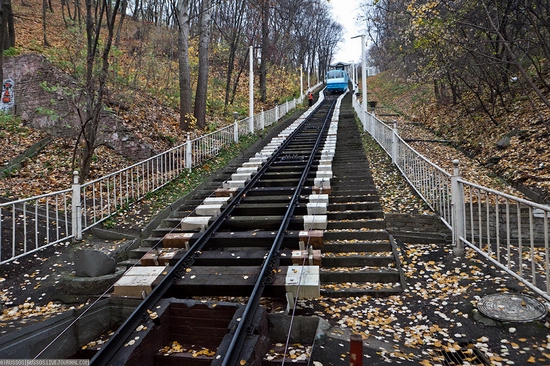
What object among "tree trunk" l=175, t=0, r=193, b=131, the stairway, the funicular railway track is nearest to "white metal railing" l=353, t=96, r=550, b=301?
the stairway

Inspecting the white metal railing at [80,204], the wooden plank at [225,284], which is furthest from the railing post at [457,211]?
the white metal railing at [80,204]

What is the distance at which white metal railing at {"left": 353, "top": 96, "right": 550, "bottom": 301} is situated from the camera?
4.61 meters

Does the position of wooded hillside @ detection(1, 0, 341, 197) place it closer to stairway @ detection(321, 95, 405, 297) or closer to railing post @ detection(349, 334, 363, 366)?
stairway @ detection(321, 95, 405, 297)

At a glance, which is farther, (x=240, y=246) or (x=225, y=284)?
(x=240, y=246)

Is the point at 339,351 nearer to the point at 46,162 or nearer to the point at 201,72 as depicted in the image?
the point at 46,162

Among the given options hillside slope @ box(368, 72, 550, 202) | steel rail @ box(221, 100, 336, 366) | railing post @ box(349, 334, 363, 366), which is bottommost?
steel rail @ box(221, 100, 336, 366)

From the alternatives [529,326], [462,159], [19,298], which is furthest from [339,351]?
[462,159]

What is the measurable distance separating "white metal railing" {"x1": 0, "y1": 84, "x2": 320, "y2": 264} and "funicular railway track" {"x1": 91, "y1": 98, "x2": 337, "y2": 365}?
1.59 meters

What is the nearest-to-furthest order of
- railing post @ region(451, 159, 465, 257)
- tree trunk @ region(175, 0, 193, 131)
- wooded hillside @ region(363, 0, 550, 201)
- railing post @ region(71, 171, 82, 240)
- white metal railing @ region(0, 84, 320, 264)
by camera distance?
railing post @ region(451, 159, 465, 257) → white metal railing @ region(0, 84, 320, 264) → railing post @ region(71, 171, 82, 240) → wooded hillside @ region(363, 0, 550, 201) → tree trunk @ region(175, 0, 193, 131)

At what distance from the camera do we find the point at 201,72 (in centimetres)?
1633

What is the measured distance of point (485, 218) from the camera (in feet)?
25.6

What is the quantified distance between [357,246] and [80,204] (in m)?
4.86

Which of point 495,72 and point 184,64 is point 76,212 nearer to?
point 184,64

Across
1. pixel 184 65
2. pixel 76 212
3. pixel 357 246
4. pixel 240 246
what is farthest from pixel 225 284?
pixel 184 65
